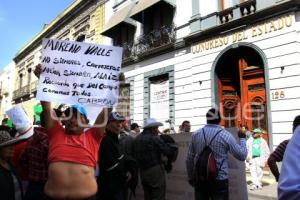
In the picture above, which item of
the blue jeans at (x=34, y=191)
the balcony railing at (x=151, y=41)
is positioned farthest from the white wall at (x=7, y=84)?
the blue jeans at (x=34, y=191)

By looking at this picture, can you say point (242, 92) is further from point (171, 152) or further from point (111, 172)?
point (111, 172)

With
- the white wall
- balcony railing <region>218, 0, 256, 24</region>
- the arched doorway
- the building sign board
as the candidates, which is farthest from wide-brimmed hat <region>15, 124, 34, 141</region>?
the white wall

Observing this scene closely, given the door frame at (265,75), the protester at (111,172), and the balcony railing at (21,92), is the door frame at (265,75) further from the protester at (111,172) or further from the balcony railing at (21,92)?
the balcony railing at (21,92)

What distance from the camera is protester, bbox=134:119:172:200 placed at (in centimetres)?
664

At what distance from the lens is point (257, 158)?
9977mm

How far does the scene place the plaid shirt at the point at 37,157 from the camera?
12.7 ft

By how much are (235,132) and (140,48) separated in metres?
13.1

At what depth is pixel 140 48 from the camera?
1839cm

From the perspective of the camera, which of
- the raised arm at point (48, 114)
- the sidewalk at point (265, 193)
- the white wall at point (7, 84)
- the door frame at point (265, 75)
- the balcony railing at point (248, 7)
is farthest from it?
the white wall at point (7, 84)

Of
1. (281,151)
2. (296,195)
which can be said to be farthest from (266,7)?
(296,195)

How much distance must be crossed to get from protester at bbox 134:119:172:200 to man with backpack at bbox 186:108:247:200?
1670 mm

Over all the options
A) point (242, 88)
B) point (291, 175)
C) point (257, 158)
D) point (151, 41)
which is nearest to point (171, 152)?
point (257, 158)

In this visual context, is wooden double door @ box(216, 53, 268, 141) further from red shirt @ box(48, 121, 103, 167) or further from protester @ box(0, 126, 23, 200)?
protester @ box(0, 126, 23, 200)

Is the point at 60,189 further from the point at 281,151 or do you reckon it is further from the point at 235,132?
the point at 235,132
